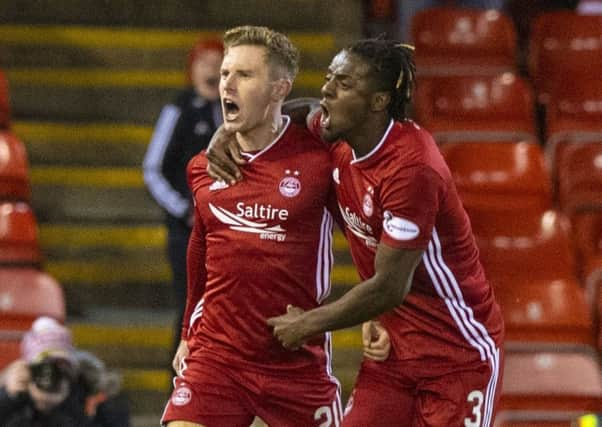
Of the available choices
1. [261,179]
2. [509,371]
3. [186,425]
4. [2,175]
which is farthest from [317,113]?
[2,175]

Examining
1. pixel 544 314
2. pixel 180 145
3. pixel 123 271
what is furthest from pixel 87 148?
pixel 544 314

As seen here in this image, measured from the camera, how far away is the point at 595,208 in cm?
764

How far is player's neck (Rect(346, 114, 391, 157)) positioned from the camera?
424 cm

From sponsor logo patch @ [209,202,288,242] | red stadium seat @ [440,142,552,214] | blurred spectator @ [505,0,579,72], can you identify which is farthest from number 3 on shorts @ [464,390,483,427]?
blurred spectator @ [505,0,579,72]

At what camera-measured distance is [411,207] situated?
4090mm

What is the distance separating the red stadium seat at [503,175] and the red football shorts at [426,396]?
10.3ft

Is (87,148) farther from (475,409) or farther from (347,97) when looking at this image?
(475,409)

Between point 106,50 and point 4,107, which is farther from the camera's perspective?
point 106,50

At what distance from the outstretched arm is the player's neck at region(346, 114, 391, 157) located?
0.31 meters

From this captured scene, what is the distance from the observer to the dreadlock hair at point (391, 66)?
13.9 ft

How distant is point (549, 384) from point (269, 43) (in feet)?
9.12

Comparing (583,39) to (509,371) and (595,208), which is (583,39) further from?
(509,371)

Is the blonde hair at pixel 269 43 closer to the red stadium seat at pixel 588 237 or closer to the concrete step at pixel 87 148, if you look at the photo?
the red stadium seat at pixel 588 237

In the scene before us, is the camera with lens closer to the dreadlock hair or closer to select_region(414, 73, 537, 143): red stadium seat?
the dreadlock hair
